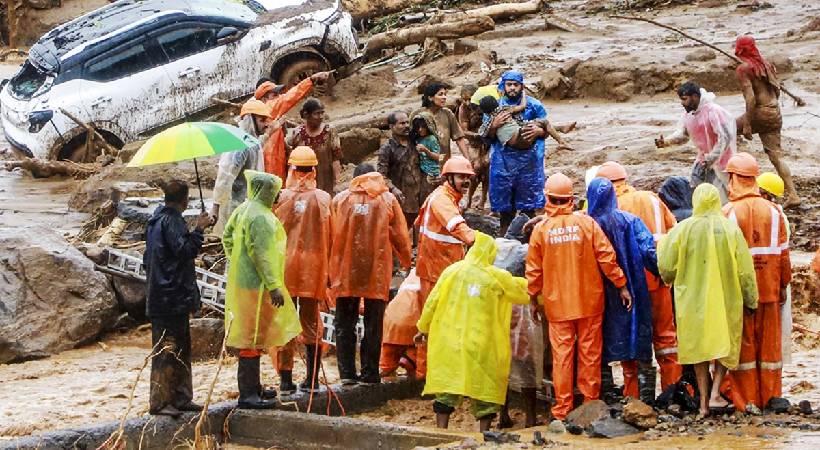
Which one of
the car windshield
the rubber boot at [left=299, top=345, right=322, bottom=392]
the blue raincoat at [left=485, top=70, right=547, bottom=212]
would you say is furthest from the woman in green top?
the car windshield

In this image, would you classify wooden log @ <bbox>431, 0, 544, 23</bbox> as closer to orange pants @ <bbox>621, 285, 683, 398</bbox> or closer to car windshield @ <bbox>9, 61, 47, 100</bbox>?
car windshield @ <bbox>9, 61, 47, 100</bbox>

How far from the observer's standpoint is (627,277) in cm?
977

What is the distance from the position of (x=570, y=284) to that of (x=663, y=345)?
85 cm

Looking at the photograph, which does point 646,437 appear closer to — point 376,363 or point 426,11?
point 376,363

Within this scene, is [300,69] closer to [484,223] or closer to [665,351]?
[484,223]

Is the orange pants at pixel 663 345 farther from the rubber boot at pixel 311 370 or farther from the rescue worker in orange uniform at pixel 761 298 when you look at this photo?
the rubber boot at pixel 311 370

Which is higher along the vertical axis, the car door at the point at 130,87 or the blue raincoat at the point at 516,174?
the car door at the point at 130,87

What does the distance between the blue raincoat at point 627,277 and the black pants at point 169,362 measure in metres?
2.70

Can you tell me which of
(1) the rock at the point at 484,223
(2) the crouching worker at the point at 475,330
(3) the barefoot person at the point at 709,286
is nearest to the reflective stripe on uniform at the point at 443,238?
(2) the crouching worker at the point at 475,330

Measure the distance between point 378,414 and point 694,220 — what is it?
A: 2.79m

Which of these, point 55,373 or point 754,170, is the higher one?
point 754,170

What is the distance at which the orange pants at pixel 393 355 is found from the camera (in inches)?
450

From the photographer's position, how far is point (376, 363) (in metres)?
11.1

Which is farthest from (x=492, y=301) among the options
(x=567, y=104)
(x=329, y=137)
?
(x=567, y=104)
